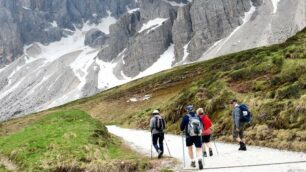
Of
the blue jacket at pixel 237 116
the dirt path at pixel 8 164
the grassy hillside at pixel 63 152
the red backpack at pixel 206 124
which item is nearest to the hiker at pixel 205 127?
the red backpack at pixel 206 124

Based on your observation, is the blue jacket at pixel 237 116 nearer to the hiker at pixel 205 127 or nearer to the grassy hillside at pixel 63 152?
the hiker at pixel 205 127

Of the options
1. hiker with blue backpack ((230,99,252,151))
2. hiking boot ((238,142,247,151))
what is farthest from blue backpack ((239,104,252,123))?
hiking boot ((238,142,247,151))

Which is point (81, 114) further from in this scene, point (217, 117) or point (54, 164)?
point (54, 164)

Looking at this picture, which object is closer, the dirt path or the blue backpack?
the dirt path

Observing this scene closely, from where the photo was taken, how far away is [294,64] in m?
35.8

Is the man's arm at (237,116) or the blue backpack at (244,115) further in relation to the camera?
the man's arm at (237,116)

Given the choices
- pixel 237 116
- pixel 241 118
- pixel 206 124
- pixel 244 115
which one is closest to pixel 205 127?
pixel 206 124

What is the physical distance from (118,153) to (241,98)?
12540 mm

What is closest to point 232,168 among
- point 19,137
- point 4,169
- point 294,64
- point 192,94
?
point 4,169

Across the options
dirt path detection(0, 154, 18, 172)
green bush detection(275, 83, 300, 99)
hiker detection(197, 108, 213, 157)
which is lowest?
dirt path detection(0, 154, 18, 172)

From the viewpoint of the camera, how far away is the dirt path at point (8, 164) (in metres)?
23.6

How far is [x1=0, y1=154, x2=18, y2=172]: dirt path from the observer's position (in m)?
23.6

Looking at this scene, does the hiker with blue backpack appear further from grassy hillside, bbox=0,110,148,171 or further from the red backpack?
grassy hillside, bbox=0,110,148,171

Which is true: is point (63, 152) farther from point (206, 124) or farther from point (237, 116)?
point (237, 116)
